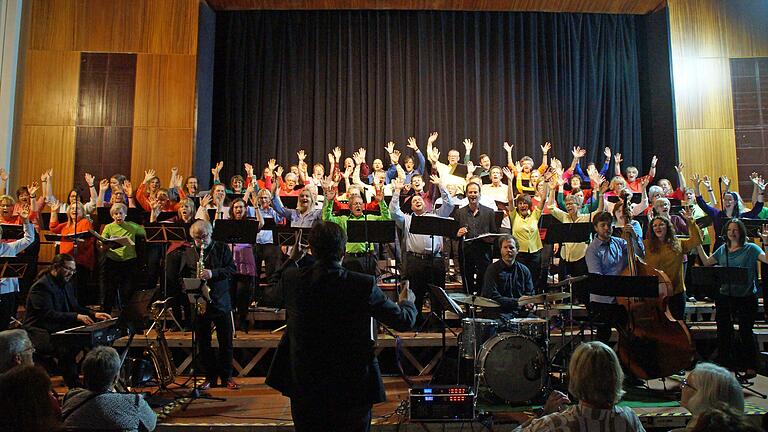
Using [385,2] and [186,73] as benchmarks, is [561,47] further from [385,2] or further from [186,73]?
[186,73]

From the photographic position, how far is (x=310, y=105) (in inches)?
502

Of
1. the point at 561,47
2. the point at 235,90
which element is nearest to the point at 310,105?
the point at 235,90

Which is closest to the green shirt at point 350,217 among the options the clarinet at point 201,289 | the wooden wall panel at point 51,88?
the clarinet at point 201,289

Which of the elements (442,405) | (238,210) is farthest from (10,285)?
(442,405)

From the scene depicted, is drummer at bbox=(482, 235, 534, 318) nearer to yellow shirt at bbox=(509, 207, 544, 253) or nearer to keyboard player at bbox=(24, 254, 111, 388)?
yellow shirt at bbox=(509, 207, 544, 253)

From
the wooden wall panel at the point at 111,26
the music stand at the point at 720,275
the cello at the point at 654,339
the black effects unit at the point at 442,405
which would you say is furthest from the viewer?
the wooden wall panel at the point at 111,26

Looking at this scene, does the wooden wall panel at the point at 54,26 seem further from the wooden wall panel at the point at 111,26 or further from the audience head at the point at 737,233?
the audience head at the point at 737,233

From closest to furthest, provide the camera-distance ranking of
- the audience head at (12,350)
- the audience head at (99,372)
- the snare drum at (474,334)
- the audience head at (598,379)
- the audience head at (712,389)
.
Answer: the audience head at (598,379), the audience head at (712,389), the audience head at (99,372), the audience head at (12,350), the snare drum at (474,334)

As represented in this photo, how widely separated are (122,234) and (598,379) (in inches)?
258

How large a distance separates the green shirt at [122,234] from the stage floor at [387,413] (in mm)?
2342

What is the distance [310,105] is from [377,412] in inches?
343

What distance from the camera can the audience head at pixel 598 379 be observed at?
2.38m

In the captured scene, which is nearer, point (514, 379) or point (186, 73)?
point (514, 379)

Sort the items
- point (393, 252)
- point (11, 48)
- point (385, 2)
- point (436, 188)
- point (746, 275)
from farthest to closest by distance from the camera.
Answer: point (385, 2) < point (11, 48) < point (436, 188) < point (393, 252) < point (746, 275)
